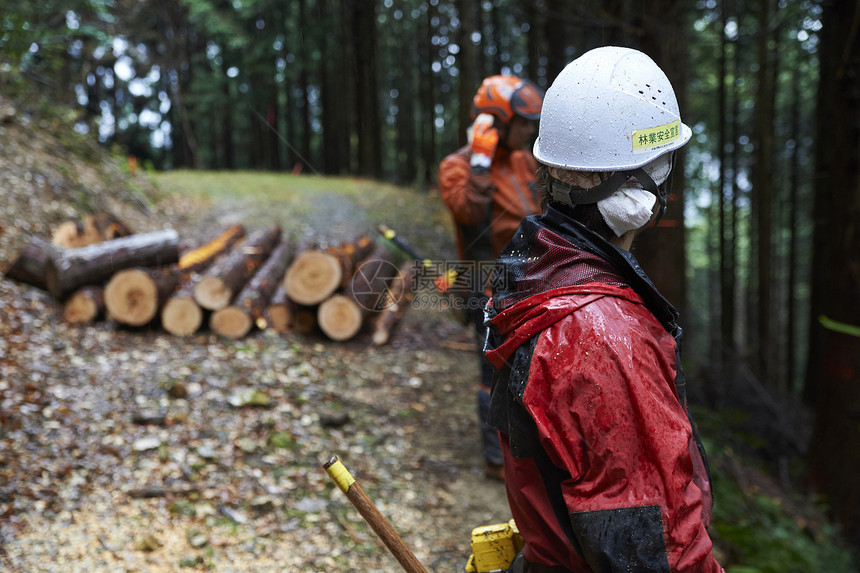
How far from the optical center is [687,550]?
1160 millimetres

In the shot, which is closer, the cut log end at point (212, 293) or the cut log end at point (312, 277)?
the cut log end at point (212, 293)

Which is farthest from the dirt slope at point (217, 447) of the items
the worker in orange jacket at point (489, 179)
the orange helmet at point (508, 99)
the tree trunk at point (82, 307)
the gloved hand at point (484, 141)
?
the orange helmet at point (508, 99)

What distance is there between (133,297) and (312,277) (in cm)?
164

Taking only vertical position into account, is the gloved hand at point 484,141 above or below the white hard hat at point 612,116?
above

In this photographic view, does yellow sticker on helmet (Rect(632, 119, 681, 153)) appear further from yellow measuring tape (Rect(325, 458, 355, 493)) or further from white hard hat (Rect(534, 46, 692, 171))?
yellow measuring tape (Rect(325, 458, 355, 493))

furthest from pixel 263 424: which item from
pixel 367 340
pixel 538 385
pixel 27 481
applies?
pixel 538 385

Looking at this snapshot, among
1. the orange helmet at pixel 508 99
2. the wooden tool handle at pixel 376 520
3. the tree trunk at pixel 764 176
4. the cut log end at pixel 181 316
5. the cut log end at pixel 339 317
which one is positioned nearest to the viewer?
the wooden tool handle at pixel 376 520

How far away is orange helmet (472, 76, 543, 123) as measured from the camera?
3.64 metres

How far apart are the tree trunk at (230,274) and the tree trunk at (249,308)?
0.26 feet

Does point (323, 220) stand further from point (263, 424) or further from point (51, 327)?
point (263, 424)

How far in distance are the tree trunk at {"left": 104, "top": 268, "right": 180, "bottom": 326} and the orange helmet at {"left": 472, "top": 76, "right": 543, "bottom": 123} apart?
3607 millimetres

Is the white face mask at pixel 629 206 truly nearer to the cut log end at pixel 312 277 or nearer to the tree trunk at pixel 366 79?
the cut log end at pixel 312 277

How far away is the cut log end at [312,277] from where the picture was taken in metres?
5.76

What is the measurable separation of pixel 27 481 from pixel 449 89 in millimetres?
18902
